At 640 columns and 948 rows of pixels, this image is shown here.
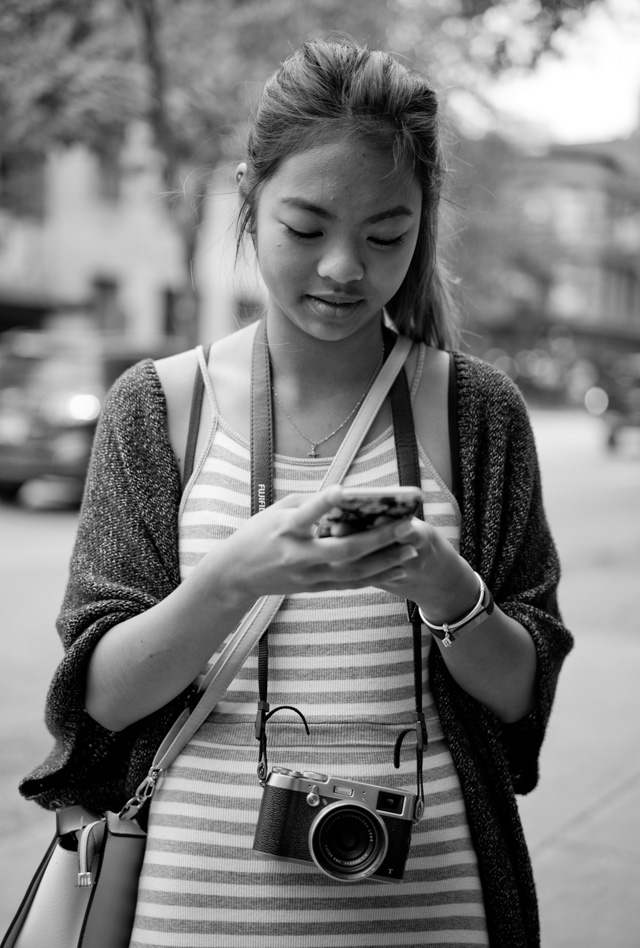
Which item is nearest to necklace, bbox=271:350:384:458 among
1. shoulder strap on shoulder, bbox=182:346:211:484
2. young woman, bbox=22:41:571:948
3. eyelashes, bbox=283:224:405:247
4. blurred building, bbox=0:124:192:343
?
young woman, bbox=22:41:571:948

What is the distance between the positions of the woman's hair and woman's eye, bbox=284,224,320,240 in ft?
0.33

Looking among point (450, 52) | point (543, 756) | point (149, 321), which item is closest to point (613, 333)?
point (149, 321)

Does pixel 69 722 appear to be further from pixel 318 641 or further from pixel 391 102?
pixel 391 102

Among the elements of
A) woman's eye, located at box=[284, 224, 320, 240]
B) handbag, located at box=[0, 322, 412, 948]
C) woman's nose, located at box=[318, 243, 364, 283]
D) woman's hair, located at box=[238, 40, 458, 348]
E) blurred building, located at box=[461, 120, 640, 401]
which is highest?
woman's hair, located at box=[238, 40, 458, 348]

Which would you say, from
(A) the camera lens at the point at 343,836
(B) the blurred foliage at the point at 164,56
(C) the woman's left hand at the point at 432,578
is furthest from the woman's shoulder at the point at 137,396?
(B) the blurred foliage at the point at 164,56

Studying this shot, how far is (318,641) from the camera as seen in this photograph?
1.54 metres

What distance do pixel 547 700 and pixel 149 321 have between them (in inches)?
992

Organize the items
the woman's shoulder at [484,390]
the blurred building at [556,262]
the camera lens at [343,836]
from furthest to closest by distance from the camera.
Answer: the blurred building at [556,262] < the woman's shoulder at [484,390] < the camera lens at [343,836]

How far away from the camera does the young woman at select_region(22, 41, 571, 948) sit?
1.49m

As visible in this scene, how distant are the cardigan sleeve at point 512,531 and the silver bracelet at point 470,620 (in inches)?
5.0

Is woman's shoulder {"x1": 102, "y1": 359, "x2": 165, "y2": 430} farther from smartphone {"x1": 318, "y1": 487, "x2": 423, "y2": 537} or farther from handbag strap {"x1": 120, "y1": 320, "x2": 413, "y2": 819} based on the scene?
smartphone {"x1": 318, "y1": 487, "x2": 423, "y2": 537}

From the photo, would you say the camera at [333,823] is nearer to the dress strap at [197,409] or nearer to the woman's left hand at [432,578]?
the woman's left hand at [432,578]

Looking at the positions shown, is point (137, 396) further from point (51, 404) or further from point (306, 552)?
point (51, 404)

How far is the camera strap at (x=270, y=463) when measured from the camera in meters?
1.51
